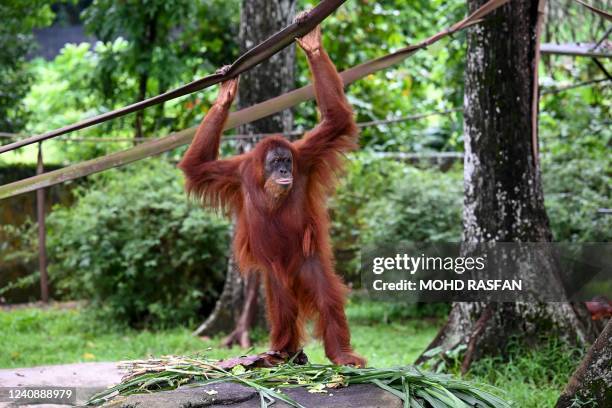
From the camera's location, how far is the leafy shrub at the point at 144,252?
22.3 ft

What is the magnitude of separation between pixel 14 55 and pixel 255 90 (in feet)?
12.7

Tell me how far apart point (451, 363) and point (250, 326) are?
2.07 m

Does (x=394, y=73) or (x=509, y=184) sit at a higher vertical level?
(x=394, y=73)

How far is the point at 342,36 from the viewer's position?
9.55 meters

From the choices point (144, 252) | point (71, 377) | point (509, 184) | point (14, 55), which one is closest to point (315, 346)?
point (144, 252)

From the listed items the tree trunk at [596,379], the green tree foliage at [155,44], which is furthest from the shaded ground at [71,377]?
the green tree foliage at [155,44]

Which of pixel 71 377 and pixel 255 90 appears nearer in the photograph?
pixel 71 377

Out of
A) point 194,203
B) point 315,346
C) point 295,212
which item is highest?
point 194,203

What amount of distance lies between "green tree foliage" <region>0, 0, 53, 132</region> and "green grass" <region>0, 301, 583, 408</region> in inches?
94.0

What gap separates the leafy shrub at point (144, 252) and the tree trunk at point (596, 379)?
411 centimetres

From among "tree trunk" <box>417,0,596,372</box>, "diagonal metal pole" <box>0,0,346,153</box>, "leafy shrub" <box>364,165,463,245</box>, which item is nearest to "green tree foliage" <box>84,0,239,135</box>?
"leafy shrub" <box>364,165,463,245</box>

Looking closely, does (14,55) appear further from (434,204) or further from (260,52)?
(260,52)

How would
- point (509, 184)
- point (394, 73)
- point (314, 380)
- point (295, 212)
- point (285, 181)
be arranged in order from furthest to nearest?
point (394, 73) < point (509, 184) < point (295, 212) < point (285, 181) < point (314, 380)

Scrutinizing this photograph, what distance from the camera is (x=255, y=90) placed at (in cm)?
629
